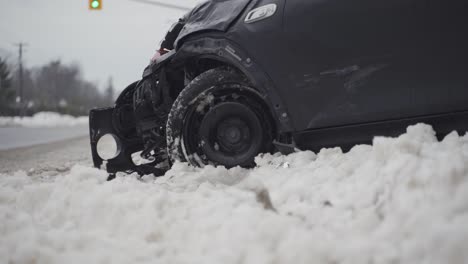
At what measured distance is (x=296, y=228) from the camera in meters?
1.73

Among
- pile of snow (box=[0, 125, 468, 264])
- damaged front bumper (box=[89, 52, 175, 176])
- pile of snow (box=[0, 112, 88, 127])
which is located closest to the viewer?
pile of snow (box=[0, 125, 468, 264])

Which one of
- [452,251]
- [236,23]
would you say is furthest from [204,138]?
[452,251]

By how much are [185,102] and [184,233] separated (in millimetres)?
1455

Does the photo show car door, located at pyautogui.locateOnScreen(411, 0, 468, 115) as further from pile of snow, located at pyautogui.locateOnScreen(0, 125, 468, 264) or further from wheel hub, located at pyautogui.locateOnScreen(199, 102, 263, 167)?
wheel hub, located at pyautogui.locateOnScreen(199, 102, 263, 167)

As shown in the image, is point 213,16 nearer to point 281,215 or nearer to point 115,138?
point 115,138

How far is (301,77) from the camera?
8.91ft

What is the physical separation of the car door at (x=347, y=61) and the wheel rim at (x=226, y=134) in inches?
15.7

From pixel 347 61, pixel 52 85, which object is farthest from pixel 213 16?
pixel 52 85

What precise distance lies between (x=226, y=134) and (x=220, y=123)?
10 centimetres

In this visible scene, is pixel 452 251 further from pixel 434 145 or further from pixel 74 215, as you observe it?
pixel 74 215

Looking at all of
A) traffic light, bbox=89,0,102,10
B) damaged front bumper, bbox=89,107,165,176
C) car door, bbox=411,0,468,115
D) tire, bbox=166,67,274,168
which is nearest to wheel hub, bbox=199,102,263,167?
tire, bbox=166,67,274,168

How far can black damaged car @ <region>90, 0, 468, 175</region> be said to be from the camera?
2367mm

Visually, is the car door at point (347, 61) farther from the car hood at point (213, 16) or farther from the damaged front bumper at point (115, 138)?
the damaged front bumper at point (115, 138)

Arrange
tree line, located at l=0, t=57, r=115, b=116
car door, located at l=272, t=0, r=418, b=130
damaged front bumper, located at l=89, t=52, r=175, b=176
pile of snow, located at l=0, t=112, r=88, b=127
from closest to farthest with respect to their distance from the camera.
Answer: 1. car door, located at l=272, t=0, r=418, b=130
2. damaged front bumper, located at l=89, t=52, r=175, b=176
3. pile of snow, located at l=0, t=112, r=88, b=127
4. tree line, located at l=0, t=57, r=115, b=116
